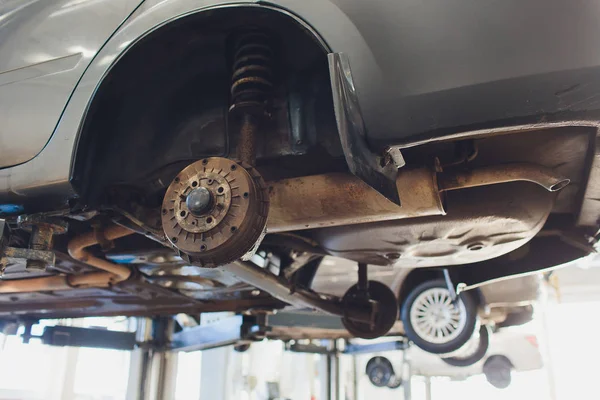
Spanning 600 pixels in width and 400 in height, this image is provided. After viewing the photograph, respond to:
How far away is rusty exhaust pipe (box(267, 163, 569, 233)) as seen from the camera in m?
1.24

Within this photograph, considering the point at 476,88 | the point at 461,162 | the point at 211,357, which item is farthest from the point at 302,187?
the point at 211,357

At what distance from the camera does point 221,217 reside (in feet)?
3.15

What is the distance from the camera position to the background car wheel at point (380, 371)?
4344 millimetres

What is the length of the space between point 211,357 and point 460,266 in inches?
115

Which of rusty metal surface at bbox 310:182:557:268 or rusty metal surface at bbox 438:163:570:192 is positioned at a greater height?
rusty metal surface at bbox 438:163:570:192

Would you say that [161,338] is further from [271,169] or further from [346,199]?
[346,199]

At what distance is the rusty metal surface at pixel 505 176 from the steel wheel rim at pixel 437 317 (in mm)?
1520

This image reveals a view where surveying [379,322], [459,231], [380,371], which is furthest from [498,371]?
[459,231]

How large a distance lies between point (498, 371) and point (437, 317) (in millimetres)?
2114

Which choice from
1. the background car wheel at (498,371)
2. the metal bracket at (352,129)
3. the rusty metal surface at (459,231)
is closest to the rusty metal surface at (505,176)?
the rusty metal surface at (459,231)

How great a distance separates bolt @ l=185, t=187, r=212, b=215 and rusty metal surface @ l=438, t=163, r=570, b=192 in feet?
2.00

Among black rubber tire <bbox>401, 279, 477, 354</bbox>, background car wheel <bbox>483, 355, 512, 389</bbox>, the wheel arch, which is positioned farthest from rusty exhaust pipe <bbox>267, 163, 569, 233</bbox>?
background car wheel <bbox>483, 355, 512, 389</bbox>

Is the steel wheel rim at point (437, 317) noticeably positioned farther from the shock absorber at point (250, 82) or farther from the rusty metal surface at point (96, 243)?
the shock absorber at point (250, 82)

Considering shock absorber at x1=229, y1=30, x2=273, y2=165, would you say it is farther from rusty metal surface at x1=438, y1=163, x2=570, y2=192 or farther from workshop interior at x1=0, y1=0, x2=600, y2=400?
rusty metal surface at x1=438, y1=163, x2=570, y2=192
